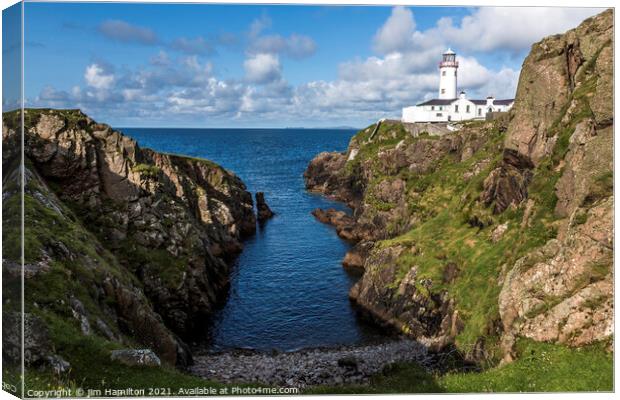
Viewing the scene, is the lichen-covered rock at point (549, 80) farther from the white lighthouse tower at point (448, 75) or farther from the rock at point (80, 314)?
the white lighthouse tower at point (448, 75)

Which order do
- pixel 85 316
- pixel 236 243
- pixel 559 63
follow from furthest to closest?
A: pixel 236 243 < pixel 559 63 < pixel 85 316

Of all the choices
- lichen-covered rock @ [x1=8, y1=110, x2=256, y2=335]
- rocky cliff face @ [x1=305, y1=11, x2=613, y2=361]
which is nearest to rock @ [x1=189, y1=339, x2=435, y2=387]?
rocky cliff face @ [x1=305, y1=11, x2=613, y2=361]

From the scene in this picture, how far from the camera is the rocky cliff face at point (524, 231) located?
25.9 meters

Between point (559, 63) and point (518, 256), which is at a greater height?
point (559, 63)

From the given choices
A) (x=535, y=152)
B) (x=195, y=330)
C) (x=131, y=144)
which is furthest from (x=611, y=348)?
(x=131, y=144)

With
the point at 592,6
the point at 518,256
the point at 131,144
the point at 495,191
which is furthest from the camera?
the point at 131,144

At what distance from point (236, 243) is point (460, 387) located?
5463 cm

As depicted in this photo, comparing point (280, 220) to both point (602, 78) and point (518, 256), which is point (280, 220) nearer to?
point (518, 256)

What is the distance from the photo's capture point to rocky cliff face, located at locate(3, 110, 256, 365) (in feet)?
92.3

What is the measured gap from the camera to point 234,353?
4259 centimetres

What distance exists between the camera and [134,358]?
76.3 ft

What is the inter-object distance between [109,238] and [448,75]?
105 m

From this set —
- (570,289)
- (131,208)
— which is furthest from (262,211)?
(570,289)

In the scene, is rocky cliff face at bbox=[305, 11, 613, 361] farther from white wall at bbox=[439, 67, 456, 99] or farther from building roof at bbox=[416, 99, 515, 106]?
white wall at bbox=[439, 67, 456, 99]
